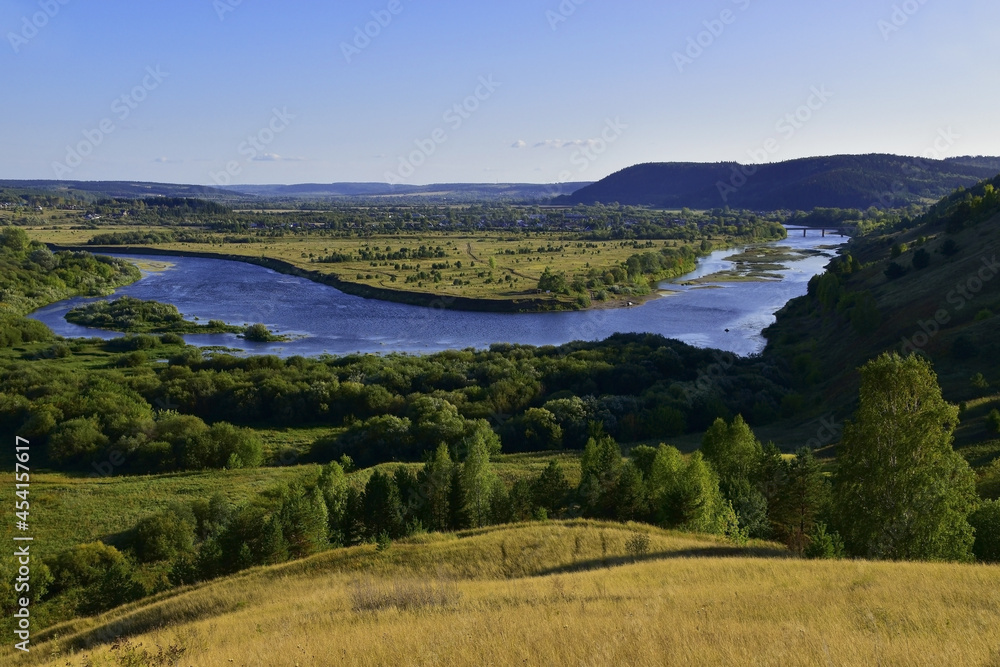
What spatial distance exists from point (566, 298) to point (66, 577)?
70.0 meters

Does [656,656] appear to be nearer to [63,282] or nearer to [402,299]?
[402,299]

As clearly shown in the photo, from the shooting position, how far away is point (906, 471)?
15820 millimetres

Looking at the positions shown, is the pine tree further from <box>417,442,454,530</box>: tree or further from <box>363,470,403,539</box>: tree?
<box>363,470,403,539</box>: tree

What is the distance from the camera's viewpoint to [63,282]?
305ft

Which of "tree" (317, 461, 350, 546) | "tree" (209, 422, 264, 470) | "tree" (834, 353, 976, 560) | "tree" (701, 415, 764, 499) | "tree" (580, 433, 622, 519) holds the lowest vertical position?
"tree" (209, 422, 264, 470)

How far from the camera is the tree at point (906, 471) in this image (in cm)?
1565

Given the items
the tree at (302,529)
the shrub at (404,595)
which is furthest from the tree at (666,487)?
the tree at (302,529)

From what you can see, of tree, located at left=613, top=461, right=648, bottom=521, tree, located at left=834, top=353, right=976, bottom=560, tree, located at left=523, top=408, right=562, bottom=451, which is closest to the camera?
tree, located at left=834, top=353, right=976, bottom=560

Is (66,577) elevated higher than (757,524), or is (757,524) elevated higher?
(757,524)

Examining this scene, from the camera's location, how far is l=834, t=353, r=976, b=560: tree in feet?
51.3

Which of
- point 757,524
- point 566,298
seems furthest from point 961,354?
point 566,298

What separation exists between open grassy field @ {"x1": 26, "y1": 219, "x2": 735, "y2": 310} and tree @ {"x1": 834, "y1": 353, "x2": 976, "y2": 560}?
6742cm

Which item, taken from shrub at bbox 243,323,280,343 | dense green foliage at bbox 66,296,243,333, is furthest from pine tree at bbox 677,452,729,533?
dense green foliage at bbox 66,296,243,333

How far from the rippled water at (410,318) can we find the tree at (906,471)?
44.4 meters
